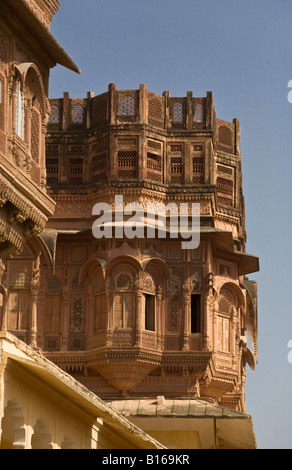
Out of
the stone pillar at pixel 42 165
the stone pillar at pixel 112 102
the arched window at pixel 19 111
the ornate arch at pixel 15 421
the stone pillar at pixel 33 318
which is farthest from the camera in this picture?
the stone pillar at pixel 112 102

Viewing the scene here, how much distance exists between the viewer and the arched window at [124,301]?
125ft

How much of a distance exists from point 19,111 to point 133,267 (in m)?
14.8

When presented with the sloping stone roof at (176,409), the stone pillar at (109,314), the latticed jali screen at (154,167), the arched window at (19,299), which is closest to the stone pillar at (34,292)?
the arched window at (19,299)

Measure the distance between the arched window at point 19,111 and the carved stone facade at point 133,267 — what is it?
1380cm

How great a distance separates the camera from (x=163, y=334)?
3859 cm

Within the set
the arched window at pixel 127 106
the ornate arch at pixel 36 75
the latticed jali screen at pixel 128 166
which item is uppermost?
the arched window at pixel 127 106

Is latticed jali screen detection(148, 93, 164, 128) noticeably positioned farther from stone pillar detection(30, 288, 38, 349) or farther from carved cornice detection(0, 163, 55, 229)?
carved cornice detection(0, 163, 55, 229)

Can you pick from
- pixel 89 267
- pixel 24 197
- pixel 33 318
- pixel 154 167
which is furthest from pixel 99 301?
pixel 24 197

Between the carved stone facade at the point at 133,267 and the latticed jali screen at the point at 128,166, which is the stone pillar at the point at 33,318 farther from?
the latticed jali screen at the point at 128,166

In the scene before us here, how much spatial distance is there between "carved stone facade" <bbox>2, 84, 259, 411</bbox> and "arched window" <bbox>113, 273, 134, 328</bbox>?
3 cm

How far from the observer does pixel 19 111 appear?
24094mm

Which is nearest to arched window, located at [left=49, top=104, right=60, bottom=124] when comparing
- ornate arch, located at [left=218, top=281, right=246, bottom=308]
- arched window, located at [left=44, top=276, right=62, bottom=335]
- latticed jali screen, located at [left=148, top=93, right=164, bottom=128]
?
latticed jali screen, located at [left=148, top=93, right=164, bottom=128]

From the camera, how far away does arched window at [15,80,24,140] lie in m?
23.9

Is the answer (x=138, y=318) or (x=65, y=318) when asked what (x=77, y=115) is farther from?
(x=138, y=318)
